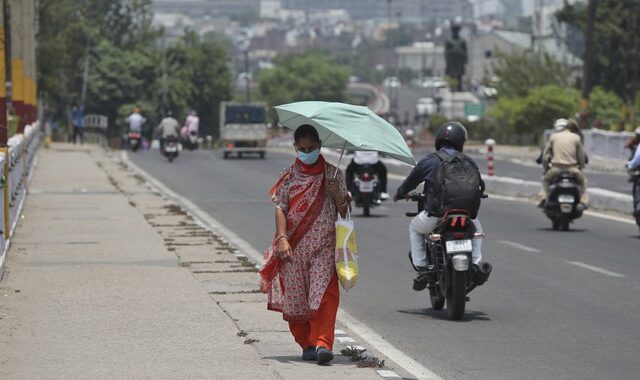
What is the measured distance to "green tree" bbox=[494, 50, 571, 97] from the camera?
4008 inches

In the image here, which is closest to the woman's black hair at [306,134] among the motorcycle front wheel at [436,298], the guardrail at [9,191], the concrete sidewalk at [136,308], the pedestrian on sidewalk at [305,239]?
the pedestrian on sidewalk at [305,239]

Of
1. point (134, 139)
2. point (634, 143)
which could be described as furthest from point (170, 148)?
point (634, 143)

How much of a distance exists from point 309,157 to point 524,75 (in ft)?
299

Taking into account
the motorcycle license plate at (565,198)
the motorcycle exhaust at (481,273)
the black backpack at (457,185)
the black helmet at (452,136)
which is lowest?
the motorcycle license plate at (565,198)

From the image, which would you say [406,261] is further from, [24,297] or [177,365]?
[177,365]

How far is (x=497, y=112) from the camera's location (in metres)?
87.6

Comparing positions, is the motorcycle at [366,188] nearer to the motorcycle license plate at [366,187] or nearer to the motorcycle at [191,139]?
the motorcycle license plate at [366,187]

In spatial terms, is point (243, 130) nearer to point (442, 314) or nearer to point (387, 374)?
point (442, 314)

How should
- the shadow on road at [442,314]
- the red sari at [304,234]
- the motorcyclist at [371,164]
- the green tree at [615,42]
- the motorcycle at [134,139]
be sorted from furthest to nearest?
1. the green tree at [615,42]
2. the motorcycle at [134,139]
3. the motorcyclist at [371,164]
4. the shadow on road at [442,314]
5. the red sari at [304,234]

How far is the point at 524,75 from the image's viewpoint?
102 metres

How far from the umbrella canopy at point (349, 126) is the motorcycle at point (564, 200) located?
560 inches

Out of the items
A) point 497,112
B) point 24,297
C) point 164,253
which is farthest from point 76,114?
point 24,297

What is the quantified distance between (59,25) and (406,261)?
8237cm

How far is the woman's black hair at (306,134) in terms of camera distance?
12109 mm
